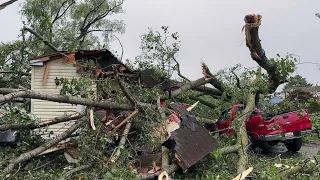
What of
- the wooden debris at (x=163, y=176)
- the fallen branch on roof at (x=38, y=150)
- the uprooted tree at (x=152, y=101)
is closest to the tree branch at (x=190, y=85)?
the uprooted tree at (x=152, y=101)

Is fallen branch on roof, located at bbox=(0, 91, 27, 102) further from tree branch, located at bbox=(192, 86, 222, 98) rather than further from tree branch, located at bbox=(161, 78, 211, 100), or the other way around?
tree branch, located at bbox=(192, 86, 222, 98)

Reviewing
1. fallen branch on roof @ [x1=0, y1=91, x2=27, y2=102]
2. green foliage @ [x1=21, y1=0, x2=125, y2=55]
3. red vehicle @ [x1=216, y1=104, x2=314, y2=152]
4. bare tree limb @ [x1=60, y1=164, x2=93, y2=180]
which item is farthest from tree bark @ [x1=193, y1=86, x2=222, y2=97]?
green foliage @ [x1=21, y1=0, x2=125, y2=55]

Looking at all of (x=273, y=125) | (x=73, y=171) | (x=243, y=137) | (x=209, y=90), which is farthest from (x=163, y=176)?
(x=209, y=90)

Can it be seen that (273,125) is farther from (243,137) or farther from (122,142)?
(122,142)

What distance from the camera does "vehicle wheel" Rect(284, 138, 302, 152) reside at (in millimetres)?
9984

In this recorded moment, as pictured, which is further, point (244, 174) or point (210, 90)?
point (210, 90)

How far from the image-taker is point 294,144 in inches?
397

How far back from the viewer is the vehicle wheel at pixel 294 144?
998cm

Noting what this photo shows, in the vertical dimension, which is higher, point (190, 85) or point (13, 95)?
point (13, 95)

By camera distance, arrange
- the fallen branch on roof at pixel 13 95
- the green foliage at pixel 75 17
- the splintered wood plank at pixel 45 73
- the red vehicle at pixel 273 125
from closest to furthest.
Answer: the fallen branch on roof at pixel 13 95, the red vehicle at pixel 273 125, the splintered wood plank at pixel 45 73, the green foliage at pixel 75 17

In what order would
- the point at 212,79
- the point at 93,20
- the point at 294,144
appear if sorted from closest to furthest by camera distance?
the point at 212,79
the point at 294,144
the point at 93,20

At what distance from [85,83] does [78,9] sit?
19.9 meters

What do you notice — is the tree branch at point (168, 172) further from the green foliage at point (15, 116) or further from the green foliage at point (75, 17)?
the green foliage at point (75, 17)

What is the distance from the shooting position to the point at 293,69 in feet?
25.7
